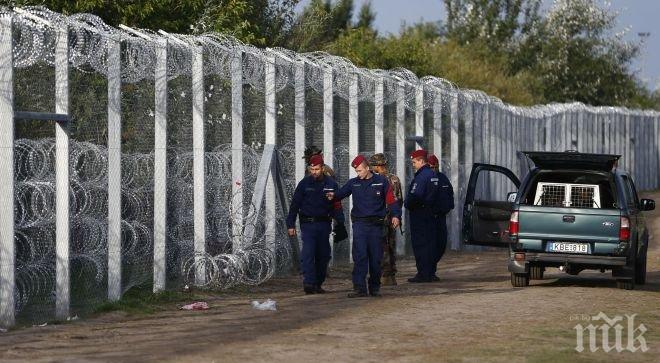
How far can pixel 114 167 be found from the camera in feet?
49.2

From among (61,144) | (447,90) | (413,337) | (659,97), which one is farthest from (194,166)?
(659,97)

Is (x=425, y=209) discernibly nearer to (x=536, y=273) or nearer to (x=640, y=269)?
(x=536, y=273)

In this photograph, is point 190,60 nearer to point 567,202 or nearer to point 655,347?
point 567,202

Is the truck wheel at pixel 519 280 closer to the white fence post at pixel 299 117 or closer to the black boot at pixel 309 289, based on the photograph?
the black boot at pixel 309 289

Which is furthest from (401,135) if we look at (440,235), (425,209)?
(425,209)

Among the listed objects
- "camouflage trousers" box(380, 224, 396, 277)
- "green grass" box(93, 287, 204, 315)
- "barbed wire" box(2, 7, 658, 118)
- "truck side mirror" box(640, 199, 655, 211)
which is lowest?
"green grass" box(93, 287, 204, 315)

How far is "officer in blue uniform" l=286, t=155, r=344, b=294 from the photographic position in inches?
669

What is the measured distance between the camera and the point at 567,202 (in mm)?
18281

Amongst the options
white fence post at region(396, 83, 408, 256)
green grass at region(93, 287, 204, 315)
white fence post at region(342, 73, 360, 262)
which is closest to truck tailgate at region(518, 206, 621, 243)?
green grass at region(93, 287, 204, 315)

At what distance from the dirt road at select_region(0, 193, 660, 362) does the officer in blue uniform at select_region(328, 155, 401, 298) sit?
37 centimetres

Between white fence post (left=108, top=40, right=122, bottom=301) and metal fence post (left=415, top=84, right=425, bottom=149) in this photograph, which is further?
metal fence post (left=415, top=84, right=425, bottom=149)

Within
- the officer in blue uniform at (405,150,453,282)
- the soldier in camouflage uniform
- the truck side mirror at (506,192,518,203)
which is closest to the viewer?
the soldier in camouflage uniform

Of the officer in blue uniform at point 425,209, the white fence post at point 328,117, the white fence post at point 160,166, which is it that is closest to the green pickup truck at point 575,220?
the officer in blue uniform at point 425,209

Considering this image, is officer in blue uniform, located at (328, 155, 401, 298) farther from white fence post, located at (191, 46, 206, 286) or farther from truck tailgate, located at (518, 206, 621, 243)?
truck tailgate, located at (518, 206, 621, 243)
